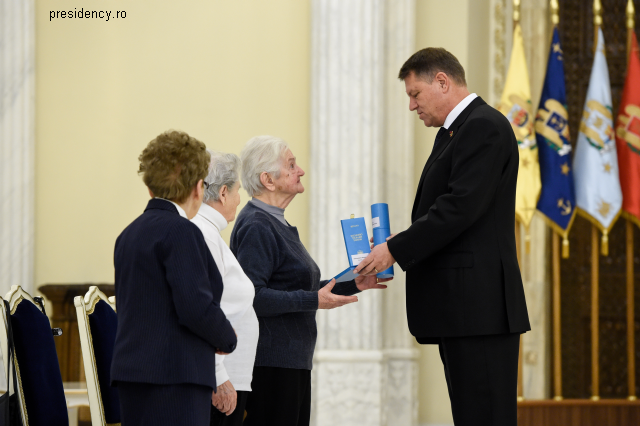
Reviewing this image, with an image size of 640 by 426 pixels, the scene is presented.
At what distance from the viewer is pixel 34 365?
8.13ft

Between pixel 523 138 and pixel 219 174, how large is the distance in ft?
8.98

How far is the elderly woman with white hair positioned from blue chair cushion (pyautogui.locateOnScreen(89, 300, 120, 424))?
590 millimetres

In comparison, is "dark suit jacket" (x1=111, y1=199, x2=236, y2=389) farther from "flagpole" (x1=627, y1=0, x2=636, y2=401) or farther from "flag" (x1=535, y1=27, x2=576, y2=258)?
"flagpole" (x1=627, y1=0, x2=636, y2=401)

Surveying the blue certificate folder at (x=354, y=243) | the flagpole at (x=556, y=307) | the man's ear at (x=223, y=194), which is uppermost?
the man's ear at (x=223, y=194)

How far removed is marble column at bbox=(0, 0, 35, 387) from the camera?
183 inches

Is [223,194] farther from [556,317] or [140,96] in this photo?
[556,317]

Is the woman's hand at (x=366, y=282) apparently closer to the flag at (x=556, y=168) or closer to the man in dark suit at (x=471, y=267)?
the man in dark suit at (x=471, y=267)

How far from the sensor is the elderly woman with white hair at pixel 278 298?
2.36 metres

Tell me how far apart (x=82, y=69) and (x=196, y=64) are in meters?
0.81

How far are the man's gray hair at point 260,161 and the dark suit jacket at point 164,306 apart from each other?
→ 2.76ft

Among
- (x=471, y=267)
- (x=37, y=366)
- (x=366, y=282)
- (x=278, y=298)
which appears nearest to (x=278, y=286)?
(x=278, y=298)

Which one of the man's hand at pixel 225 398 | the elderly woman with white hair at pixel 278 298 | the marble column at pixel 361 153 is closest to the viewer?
the man's hand at pixel 225 398

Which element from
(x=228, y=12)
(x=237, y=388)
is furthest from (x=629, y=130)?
(x=237, y=388)

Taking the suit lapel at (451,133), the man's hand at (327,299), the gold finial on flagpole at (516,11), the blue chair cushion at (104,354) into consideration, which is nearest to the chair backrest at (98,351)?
the blue chair cushion at (104,354)
